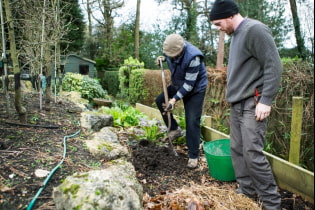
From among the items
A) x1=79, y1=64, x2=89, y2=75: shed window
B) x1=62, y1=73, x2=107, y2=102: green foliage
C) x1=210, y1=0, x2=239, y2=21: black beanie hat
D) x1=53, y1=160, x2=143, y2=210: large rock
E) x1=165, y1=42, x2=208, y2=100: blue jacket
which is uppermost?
x1=210, y1=0, x2=239, y2=21: black beanie hat

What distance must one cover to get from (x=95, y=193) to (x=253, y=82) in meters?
1.61

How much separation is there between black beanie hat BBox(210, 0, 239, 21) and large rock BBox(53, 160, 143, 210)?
1672mm

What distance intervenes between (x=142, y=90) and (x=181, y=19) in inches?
225

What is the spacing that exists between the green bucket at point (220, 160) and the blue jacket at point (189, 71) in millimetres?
723

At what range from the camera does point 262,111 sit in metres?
2.12

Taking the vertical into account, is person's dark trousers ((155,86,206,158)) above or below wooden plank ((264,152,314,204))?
above

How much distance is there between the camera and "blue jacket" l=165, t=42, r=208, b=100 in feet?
10.2

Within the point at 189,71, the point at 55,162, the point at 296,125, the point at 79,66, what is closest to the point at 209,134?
the point at 189,71

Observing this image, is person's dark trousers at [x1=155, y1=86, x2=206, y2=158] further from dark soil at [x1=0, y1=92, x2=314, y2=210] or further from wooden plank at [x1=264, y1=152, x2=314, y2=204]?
wooden plank at [x1=264, y1=152, x2=314, y2=204]

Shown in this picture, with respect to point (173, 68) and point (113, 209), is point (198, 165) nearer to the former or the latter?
point (173, 68)

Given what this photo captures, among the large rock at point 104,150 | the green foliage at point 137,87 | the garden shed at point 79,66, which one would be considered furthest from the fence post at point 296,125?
the garden shed at point 79,66

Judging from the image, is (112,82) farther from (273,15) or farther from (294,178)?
(294,178)

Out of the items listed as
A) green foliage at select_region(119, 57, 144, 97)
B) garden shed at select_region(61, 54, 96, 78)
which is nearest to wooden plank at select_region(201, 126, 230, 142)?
green foliage at select_region(119, 57, 144, 97)

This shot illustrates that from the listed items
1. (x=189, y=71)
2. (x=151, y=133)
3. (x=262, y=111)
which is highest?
(x=189, y=71)
